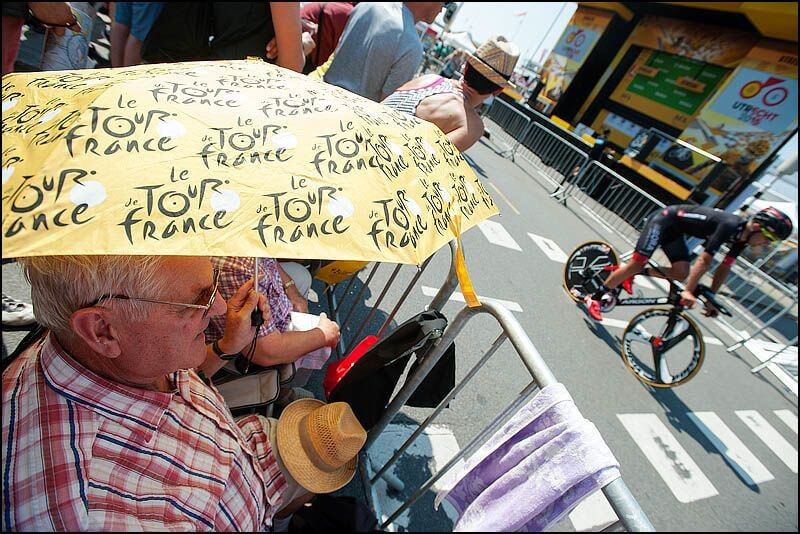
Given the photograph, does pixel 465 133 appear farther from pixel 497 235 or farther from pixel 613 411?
pixel 497 235

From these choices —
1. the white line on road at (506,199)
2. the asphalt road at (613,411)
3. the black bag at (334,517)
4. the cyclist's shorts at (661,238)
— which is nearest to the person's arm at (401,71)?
the asphalt road at (613,411)

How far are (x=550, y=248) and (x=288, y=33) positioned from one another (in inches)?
242

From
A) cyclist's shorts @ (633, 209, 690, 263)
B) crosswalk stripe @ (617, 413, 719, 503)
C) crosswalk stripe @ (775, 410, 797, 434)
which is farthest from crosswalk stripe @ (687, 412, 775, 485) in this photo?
cyclist's shorts @ (633, 209, 690, 263)

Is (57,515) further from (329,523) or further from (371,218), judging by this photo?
(371,218)

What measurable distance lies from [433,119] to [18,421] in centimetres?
238

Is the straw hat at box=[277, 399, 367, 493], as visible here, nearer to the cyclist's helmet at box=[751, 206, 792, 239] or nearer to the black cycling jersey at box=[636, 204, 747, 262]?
the black cycling jersey at box=[636, 204, 747, 262]

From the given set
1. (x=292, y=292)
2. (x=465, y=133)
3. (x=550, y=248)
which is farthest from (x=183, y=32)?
(x=550, y=248)

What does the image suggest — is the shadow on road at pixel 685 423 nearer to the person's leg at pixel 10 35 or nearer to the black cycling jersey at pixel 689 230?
the black cycling jersey at pixel 689 230

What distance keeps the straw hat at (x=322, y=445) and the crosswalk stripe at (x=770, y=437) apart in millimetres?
6225

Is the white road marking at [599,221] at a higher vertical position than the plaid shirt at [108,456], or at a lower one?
higher

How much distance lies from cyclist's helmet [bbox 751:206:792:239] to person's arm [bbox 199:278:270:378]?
18.1ft

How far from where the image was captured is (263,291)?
5.93ft

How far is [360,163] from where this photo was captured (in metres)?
1.04

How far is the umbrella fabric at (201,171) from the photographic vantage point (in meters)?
0.73
